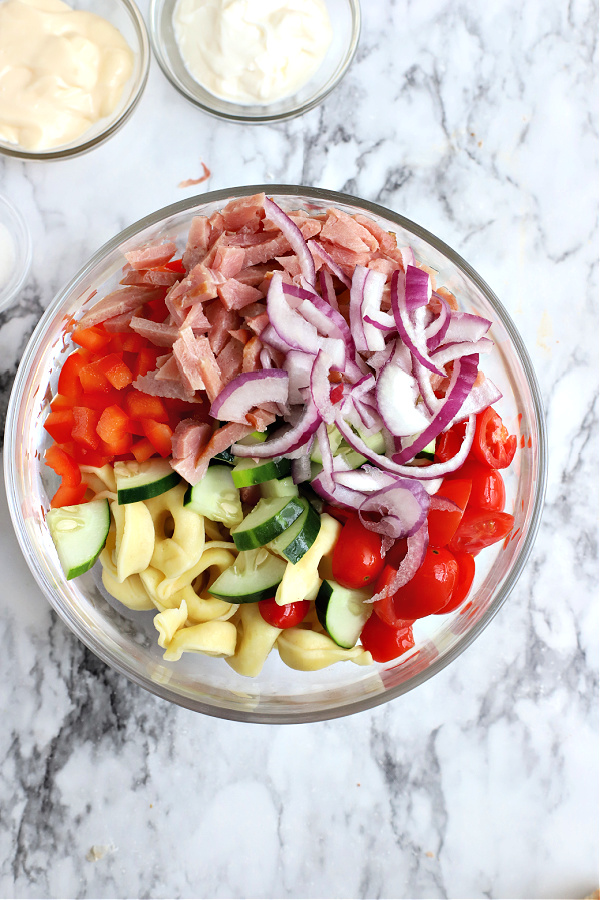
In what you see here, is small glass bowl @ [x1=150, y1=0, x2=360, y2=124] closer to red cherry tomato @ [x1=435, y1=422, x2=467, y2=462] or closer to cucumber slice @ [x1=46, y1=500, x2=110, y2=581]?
red cherry tomato @ [x1=435, y1=422, x2=467, y2=462]

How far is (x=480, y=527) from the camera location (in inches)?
67.1

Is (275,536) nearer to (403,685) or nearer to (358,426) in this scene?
(358,426)

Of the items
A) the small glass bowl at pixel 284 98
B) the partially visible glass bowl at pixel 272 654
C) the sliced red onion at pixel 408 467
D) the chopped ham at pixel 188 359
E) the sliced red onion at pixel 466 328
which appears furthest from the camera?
the small glass bowl at pixel 284 98

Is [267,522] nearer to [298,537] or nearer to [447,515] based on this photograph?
[298,537]

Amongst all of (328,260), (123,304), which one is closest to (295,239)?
(328,260)

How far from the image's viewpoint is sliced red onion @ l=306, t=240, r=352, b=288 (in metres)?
1.62

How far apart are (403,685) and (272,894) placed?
86cm

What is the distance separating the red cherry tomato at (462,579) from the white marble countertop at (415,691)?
471 mm

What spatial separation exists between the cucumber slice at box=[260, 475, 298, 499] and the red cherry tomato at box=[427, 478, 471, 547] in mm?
335

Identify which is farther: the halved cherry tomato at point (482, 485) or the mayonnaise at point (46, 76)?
the mayonnaise at point (46, 76)

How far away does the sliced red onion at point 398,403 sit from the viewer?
5.27ft

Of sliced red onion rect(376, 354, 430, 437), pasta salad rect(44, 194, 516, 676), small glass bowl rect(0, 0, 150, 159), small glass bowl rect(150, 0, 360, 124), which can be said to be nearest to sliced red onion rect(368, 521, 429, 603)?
pasta salad rect(44, 194, 516, 676)

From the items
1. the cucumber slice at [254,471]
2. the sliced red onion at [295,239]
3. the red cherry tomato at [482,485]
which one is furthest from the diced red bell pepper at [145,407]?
the red cherry tomato at [482,485]

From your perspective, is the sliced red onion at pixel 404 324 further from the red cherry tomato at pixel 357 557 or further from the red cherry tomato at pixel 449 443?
the red cherry tomato at pixel 357 557
